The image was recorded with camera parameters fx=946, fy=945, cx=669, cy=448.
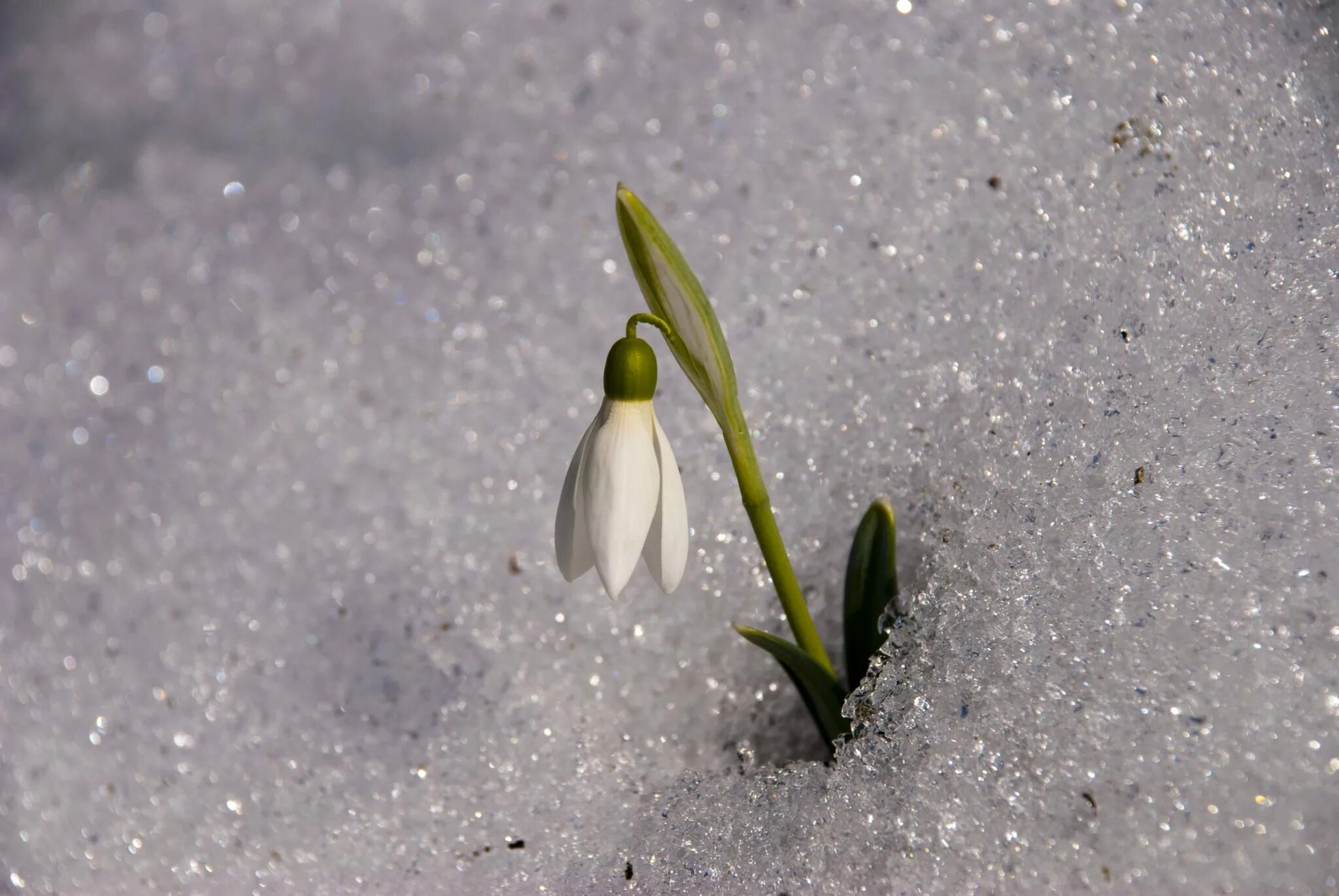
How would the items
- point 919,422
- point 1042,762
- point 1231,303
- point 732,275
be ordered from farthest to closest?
point 732,275 → point 919,422 → point 1231,303 → point 1042,762

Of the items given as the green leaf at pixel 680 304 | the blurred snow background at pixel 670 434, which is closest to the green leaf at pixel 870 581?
the blurred snow background at pixel 670 434

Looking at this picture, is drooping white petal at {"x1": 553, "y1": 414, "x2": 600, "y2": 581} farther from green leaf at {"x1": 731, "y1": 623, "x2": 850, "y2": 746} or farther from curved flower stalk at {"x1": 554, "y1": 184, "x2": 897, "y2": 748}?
green leaf at {"x1": 731, "y1": 623, "x2": 850, "y2": 746}

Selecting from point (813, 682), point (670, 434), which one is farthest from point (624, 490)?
point (670, 434)

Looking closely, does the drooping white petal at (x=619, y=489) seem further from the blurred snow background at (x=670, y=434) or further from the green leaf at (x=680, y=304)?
the blurred snow background at (x=670, y=434)

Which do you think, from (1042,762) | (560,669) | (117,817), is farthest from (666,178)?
(117,817)

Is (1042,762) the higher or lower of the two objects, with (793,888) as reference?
higher

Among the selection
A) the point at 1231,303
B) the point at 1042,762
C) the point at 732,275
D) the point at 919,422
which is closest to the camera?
the point at 1042,762

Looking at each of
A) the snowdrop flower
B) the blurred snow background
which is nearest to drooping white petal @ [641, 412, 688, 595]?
the snowdrop flower

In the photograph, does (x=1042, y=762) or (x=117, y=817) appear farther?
(x=117, y=817)

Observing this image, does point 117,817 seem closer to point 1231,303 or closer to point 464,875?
point 464,875
